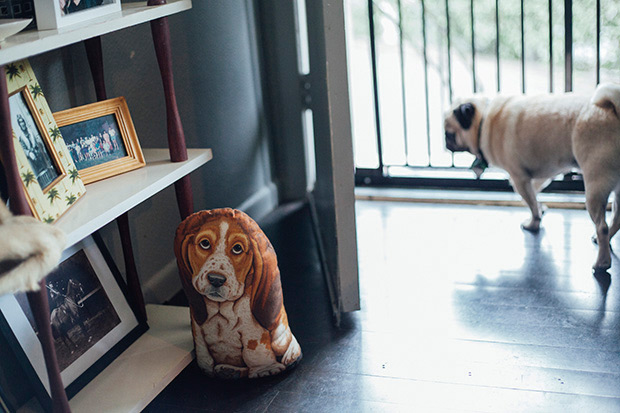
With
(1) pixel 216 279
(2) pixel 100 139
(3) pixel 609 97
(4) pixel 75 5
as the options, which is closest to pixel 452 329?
(1) pixel 216 279

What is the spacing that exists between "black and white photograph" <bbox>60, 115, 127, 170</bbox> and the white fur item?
553mm

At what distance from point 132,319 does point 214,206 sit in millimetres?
762

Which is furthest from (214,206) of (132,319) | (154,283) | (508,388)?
(508,388)

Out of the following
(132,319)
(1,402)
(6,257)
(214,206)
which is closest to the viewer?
(6,257)

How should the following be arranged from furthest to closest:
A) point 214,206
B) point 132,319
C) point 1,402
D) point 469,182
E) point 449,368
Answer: point 469,182 < point 214,206 < point 132,319 < point 449,368 < point 1,402

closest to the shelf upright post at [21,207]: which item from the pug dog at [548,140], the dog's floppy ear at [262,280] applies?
the dog's floppy ear at [262,280]

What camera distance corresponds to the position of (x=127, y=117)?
1.86 metres

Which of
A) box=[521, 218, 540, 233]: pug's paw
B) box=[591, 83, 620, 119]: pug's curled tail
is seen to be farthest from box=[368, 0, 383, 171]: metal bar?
box=[591, 83, 620, 119]: pug's curled tail

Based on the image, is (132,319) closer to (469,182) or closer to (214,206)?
(214,206)

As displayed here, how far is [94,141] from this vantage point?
177cm

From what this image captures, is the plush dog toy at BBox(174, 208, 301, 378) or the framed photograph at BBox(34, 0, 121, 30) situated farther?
the plush dog toy at BBox(174, 208, 301, 378)

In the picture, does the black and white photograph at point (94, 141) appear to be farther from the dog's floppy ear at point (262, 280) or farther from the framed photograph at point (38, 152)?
the dog's floppy ear at point (262, 280)

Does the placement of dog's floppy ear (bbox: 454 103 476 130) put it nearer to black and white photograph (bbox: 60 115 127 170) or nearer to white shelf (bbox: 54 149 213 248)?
white shelf (bbox: 54 149 213 248)

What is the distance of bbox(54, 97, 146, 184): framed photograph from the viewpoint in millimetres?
1729
